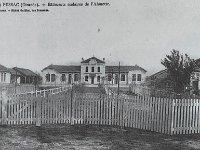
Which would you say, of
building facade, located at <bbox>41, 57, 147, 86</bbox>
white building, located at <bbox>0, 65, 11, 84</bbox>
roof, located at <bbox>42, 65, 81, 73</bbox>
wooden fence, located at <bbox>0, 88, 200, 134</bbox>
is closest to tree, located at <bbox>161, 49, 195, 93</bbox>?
wooden fence, located at <bbox>0, 88, 200, 134</bbox>

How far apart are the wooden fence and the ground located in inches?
15.8

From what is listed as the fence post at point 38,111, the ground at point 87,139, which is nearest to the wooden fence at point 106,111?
the fence post at point 38,111

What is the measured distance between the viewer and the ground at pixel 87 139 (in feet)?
21.7

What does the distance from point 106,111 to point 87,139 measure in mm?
2407

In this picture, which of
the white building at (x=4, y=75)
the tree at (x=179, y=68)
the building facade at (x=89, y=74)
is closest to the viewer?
the tree at (x=179, y=68)

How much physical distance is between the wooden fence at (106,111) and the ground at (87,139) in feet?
1.31

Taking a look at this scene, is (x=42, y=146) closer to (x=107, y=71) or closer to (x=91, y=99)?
(x=91, y=99)

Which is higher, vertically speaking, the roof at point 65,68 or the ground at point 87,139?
the roof at point 65,68

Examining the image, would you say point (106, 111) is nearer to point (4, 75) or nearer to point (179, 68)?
point (179, 68)

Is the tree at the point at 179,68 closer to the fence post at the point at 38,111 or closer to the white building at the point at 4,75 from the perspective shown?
the fence post at the point at 38,111

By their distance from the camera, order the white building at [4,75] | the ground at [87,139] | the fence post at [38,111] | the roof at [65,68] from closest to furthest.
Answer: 1. the ground at [87,139]
2. the fence post at [38,111]
3. the white building at [4,75]
4. the roof at [65,68]

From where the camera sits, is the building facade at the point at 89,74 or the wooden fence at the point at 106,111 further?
the building facade at the point at 89,74

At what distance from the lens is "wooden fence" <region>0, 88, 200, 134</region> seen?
841cm

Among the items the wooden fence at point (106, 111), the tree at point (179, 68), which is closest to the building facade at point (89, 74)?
the tree at point (179, 68)
